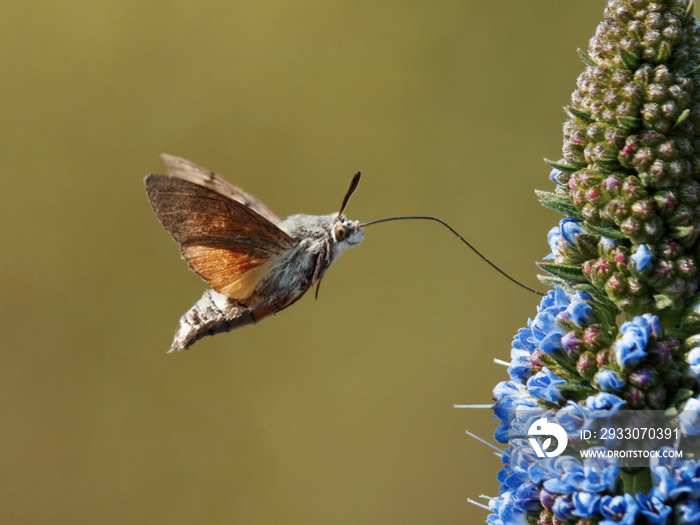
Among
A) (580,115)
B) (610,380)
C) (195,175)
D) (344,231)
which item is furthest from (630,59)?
(195,175)

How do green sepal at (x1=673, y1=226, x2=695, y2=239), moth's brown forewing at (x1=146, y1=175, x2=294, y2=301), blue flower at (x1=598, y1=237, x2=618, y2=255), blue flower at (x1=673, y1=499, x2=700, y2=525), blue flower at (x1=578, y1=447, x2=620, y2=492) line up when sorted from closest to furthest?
blue flower at (x1=673, y1=499, x2=700, y2=525) < blue flower at (x1=578, y1=447, x2=620, y2=492) < green sepal at (x1=673, y1=226, x2=695, y2=239) < blue flower at (x1=598, y1=237, x2=618, y2=255) < moth's brown forewing at (x1=146, y1=175, x2=294, y2=301)

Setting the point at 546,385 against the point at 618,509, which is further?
the point at 546,385

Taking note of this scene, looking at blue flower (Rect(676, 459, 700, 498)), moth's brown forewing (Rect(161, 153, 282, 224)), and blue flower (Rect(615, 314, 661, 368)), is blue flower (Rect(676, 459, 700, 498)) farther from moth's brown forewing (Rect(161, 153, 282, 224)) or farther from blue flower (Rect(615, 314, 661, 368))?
moth's brown forewing (Rect(161, 153, 282, 224))

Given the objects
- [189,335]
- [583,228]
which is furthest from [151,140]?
[583,228]

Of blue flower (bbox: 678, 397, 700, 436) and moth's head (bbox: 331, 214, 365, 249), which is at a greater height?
moth's head (bbox: 331, 214, 365, 249)

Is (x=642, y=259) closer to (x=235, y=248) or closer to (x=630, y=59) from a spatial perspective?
(x=630, y=59)

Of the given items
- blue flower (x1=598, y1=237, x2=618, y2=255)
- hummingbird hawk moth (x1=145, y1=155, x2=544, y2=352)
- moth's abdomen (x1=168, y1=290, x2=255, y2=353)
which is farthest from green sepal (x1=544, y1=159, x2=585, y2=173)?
moth's abdomen (x1=168, y1=290, x2=255, y2=353)

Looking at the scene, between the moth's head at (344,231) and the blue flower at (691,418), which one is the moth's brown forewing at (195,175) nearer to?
the moth's head at (344,231)
